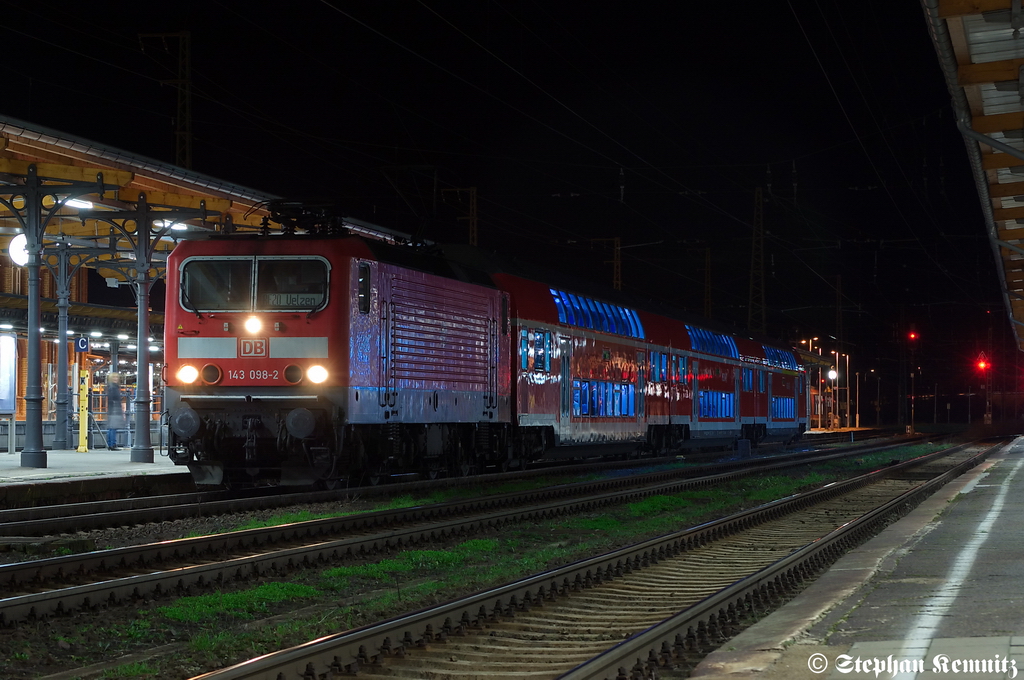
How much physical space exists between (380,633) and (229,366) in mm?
9181

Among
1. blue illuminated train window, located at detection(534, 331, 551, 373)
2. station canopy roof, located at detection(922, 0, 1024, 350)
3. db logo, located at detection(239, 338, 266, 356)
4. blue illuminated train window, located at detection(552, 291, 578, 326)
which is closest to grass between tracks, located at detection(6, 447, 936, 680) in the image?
db logo, located at detection(239, 338, 266, 356)

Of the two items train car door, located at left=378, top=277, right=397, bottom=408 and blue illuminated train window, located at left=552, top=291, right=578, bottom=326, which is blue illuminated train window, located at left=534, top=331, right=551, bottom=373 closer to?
blue illuminated train window, located at left=552, top=291, right=578, bottom=326

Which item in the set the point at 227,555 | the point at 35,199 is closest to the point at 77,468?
the point at 35,199

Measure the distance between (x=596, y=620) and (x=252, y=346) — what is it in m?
8.52

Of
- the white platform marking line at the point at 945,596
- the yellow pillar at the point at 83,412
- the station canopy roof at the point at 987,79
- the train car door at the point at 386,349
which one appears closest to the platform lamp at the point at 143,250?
the yellow pillar at the point at 83,412

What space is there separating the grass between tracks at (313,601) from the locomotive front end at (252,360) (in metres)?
1.73

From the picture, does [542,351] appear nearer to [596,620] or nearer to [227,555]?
[227,555]

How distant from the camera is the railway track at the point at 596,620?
6.78 m

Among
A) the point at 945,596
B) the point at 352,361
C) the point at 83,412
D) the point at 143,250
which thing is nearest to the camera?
the point at 945,596

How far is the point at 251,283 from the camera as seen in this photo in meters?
15.9

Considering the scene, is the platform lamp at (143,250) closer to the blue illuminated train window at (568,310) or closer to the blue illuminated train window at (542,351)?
the blue illuminated train window at (542,351)

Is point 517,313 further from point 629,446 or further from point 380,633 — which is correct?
point 380,633

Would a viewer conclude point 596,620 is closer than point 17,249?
Yes

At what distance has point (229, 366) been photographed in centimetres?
1566
